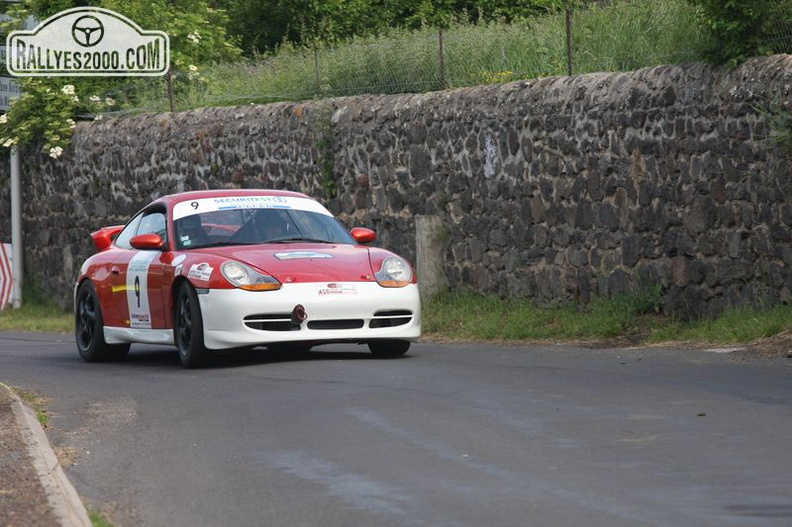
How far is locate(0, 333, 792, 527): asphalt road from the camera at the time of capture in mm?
6375

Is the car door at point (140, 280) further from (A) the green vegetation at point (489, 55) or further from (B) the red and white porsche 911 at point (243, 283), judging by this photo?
(A) the green vegetation at point (489, 55)

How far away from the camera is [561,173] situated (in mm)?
16312

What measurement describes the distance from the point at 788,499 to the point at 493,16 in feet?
80.7

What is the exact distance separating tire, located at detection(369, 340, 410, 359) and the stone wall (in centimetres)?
313

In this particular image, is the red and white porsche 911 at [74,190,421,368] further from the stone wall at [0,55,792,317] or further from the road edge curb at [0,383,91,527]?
the stone wall at [0,55,792,317]

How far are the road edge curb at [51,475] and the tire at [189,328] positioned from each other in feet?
8.97

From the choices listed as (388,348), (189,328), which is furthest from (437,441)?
(388,348)

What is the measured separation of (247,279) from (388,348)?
1.48 metres

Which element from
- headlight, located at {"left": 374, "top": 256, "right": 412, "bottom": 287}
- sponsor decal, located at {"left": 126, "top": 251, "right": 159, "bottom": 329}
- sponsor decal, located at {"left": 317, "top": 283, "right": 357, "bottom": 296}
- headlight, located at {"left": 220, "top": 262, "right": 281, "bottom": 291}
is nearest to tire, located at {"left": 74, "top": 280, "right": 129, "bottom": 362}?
sponsor decal, located at {"left": 126, "top": 251, "right": 159, "bottom": 329}

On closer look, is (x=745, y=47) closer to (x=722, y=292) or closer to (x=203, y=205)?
(x=722, y=292)

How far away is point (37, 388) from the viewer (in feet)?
38.0

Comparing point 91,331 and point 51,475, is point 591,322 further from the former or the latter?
point 51,475

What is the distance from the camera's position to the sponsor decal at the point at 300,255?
483 inches

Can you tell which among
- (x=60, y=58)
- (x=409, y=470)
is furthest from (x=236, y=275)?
(x=60, y=58)
